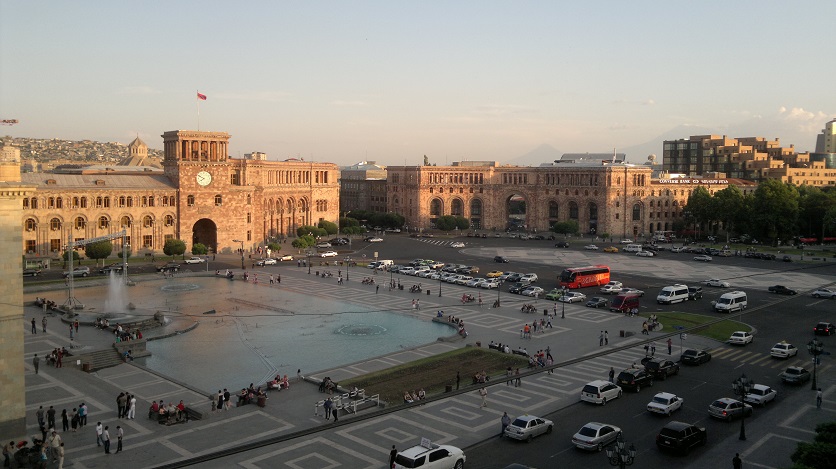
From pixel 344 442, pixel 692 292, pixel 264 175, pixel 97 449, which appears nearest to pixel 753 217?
pixel 692 292

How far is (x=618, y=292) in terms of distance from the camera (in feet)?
225

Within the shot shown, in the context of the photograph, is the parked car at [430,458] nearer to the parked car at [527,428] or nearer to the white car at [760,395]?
the parked car at [527,428]

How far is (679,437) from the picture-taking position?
28391 millimetres

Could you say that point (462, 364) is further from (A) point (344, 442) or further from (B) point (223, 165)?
(B) point (223, 165)

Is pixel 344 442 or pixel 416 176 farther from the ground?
pixel 416 176

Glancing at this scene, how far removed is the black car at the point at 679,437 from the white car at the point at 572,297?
34.1 metres

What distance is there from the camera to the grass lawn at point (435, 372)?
1487 inches

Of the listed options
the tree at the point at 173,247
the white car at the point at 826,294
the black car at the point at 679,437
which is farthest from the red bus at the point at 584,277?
the tree at the point at 173,247

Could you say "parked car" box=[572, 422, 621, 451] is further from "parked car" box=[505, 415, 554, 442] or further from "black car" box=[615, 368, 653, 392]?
"black car" box=[615, 368, 653, 392]

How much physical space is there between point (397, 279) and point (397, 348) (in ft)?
99.1

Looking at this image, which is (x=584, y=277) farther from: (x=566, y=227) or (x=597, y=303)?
(x=566, y=227)

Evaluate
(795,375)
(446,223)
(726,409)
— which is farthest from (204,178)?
(726,409)

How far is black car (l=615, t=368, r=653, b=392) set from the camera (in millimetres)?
37094

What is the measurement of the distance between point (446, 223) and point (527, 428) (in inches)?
4290
